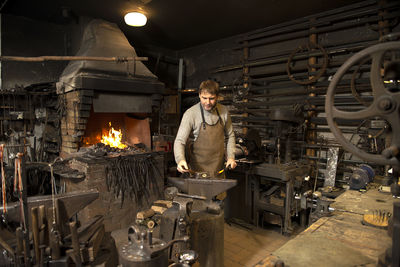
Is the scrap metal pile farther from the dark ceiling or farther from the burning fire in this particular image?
the dark ceiling

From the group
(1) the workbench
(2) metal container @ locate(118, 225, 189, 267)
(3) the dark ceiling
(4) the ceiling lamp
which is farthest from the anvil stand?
(3) the dark ceiling

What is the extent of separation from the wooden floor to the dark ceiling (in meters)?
3.73

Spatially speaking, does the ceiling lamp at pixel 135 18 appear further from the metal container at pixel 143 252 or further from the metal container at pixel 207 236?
the metal container at pixel 143 252

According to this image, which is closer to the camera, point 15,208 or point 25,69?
point 15,208

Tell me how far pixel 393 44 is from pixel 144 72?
3.95m

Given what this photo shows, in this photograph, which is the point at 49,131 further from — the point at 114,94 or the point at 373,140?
the point at 373,140

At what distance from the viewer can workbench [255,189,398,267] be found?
140 cm

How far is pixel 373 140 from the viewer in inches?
135

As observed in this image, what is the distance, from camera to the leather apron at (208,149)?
3129mm

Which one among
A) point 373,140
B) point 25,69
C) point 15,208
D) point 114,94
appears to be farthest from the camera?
point 25,69

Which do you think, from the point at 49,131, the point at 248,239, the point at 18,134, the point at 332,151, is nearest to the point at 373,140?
the point at 332,151

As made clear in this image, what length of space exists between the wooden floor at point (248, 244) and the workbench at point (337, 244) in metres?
1.45

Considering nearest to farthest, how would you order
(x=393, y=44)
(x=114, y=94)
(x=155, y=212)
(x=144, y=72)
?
1. (x=393, y=44)
2. (x=155, y=212)
3. (x=114, y=94)
4. (x=144, y=72)

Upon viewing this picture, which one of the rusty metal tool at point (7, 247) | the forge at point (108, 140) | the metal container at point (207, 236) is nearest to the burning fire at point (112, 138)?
the forge at point (108, 140)
